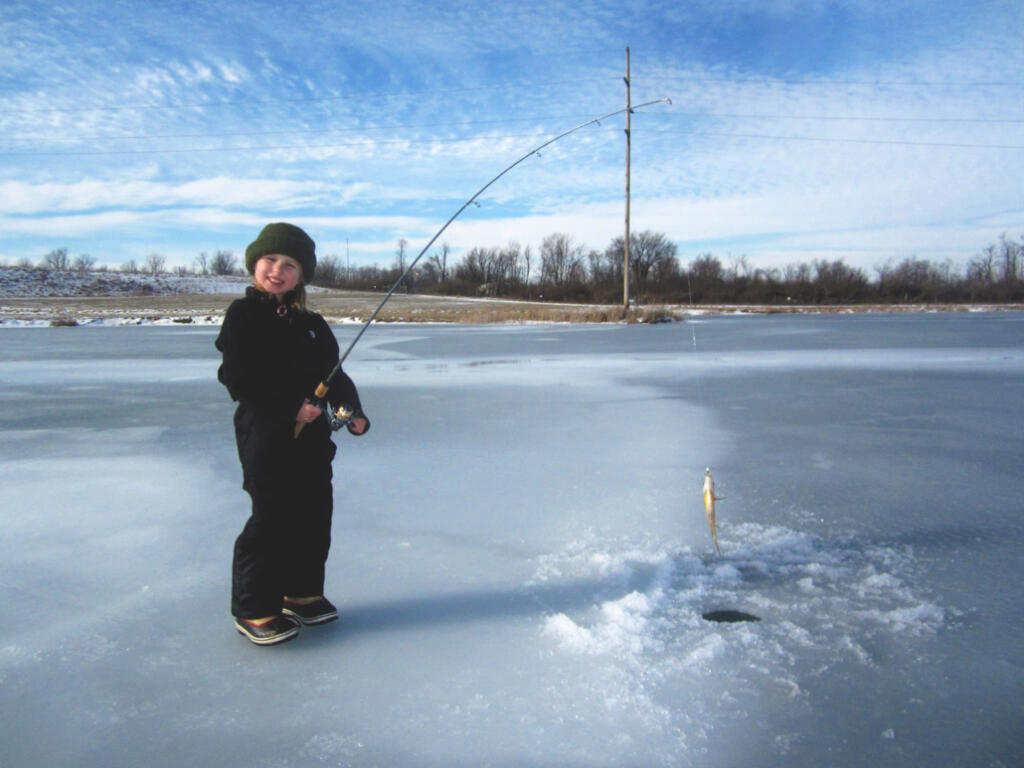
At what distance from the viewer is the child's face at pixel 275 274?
2002 millimetres

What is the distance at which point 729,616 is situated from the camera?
211 cm

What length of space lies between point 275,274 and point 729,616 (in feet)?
5.72

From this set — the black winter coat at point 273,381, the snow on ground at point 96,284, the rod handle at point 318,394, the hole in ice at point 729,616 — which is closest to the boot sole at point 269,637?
the black winter coat at point 273,381

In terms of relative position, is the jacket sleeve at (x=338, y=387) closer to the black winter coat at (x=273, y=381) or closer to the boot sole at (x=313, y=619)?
the black winter coat at (x=273, y=381)

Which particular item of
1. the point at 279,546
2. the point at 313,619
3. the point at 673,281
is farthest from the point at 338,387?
the point at 673,281

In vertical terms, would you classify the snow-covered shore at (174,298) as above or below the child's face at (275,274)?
above

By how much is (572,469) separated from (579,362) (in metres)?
6.17

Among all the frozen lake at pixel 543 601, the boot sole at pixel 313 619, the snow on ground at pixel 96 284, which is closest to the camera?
the frozen lake at pixel 543 601

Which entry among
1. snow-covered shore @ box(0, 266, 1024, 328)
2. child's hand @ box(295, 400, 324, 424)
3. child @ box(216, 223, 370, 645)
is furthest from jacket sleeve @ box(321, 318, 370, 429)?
snow-covered shore @ box(0, 266, 1024, 328)

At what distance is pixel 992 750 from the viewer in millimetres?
1489

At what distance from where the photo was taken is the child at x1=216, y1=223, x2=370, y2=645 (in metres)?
1.94

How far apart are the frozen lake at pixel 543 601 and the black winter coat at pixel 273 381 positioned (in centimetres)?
55

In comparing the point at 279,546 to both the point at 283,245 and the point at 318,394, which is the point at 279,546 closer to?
the point at 318,394

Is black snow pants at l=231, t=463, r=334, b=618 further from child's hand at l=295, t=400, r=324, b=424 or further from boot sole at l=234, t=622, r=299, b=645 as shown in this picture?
child's hand at l=295, t=400, r=324, b=424
